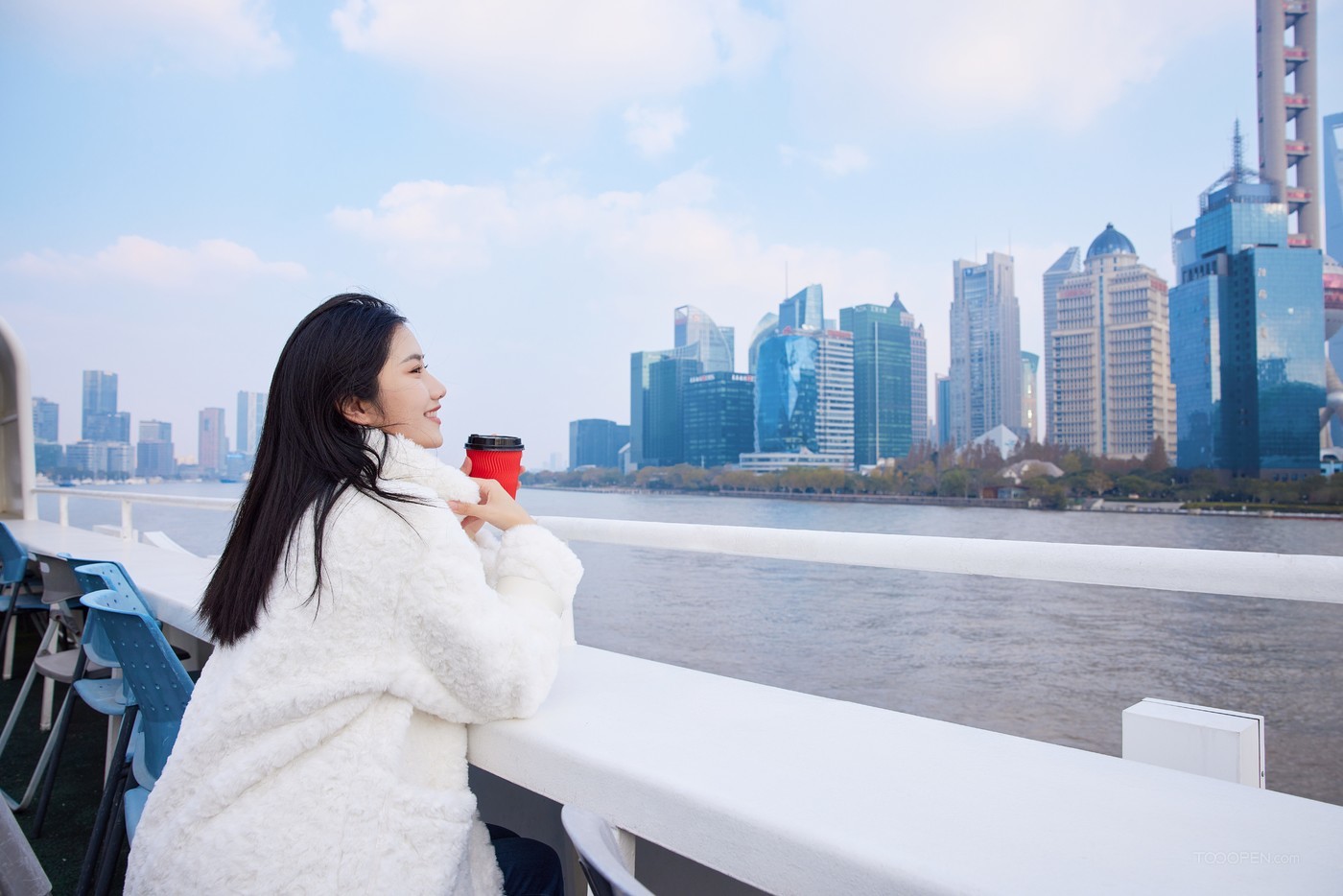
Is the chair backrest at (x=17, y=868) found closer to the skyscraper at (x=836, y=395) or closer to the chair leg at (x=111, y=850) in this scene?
the chair leg at (x=111, y=850)

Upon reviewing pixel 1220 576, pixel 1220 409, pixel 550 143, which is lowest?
pixel 1220 576

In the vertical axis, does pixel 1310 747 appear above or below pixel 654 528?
below

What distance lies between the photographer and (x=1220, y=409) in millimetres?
45531

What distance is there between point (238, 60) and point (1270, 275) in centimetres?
6196

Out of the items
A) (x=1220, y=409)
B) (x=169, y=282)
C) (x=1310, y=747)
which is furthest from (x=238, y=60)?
(x=1220, y=409)

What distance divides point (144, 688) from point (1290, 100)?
7780 cm

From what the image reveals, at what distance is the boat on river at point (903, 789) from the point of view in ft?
2.07

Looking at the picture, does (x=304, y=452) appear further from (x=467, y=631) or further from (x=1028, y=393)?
(x=1028, y=393)

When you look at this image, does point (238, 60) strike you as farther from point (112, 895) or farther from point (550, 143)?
point (112, 895)

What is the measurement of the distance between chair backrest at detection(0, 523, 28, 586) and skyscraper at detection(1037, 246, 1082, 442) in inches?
2221

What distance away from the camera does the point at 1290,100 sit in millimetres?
57219

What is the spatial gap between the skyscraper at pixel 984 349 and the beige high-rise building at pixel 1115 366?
14051 mm

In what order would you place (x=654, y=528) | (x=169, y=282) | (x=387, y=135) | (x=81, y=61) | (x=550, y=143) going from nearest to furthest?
(x=654, y=528) → (x=81, y=61) → (x=169, y=282) → (x=387, y=135) → (x=550, y=143)

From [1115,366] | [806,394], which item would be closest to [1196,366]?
[1115,366]
